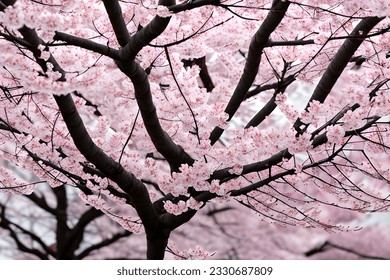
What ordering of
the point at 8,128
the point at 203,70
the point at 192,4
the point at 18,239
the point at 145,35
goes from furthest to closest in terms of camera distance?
the point at 18,239
the point at 203,70
the point at 8,128
the point at 145,35
the point at 192,4

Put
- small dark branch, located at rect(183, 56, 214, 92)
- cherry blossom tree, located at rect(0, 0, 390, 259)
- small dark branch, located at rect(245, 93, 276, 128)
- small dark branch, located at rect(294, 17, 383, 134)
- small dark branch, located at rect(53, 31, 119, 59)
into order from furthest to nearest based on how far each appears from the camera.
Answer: small dark branch, located at rect(183, 56, 214, 92), small dark branch, located at rect(245, 93, 276, 128), small dark branch, located at rect(294, 17, 383, 134), cherry blossom tree, located at rect(0, 0, 390, 259), small dark branch, located at rect(53, 31, 119, 59)

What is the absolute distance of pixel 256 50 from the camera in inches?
157

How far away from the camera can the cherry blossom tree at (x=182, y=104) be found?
3289mm

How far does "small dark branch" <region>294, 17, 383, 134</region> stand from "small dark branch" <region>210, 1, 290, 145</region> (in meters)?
0.50

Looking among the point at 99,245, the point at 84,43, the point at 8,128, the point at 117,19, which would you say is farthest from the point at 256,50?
the point at 99,245

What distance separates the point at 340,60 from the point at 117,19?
5.25 ft

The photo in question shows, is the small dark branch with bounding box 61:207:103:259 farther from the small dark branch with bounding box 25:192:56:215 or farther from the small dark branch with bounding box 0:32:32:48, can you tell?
the small dark branch with bounding box 0:32:32:48

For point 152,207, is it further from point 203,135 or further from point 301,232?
point 301,232

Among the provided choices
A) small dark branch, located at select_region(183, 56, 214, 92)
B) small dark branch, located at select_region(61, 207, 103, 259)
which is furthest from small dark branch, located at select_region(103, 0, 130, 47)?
small dark branch, located at select_region(61, 207, 103, 259)

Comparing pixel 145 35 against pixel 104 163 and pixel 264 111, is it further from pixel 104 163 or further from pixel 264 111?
pixel 264 111

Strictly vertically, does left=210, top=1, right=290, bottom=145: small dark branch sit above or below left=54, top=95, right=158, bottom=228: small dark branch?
above

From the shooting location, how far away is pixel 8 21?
2.45 meters

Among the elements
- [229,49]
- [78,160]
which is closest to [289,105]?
[229,49]

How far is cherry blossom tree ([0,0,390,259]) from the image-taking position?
3.29 m
